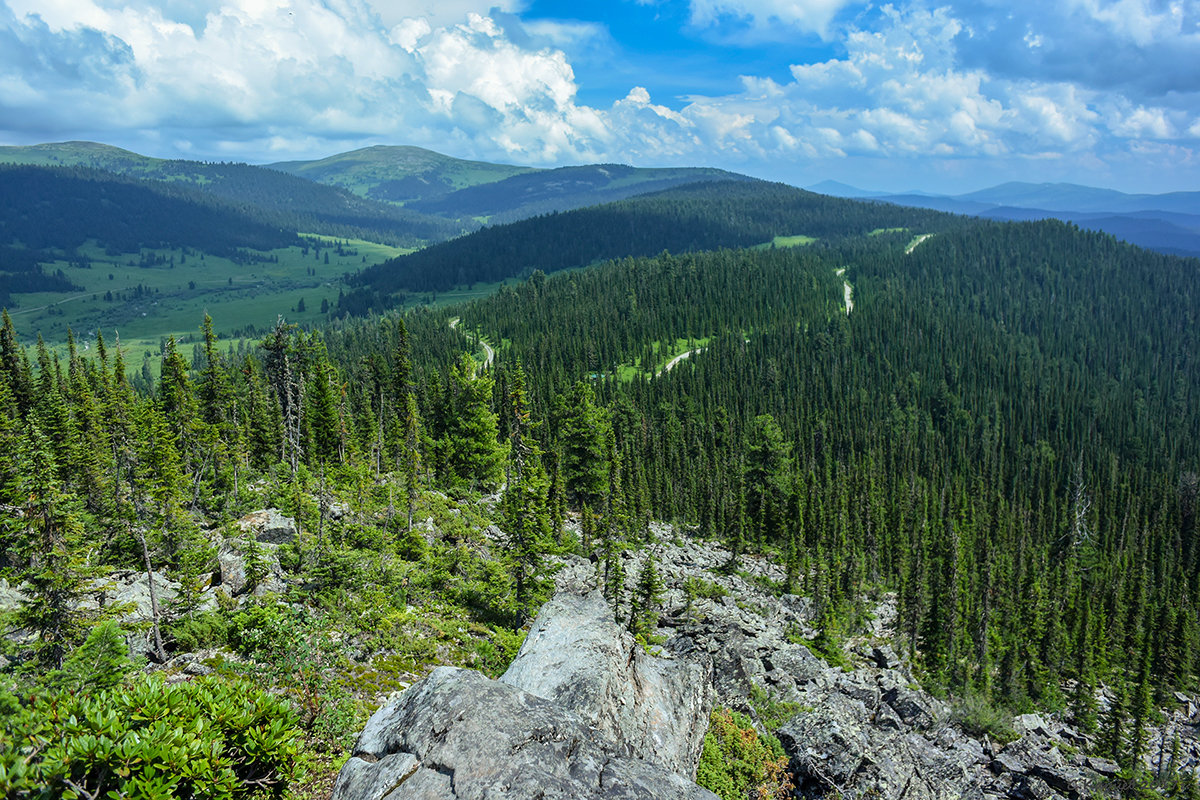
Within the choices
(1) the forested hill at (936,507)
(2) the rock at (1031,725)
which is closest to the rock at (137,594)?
(1) the forested hill at (936,507)

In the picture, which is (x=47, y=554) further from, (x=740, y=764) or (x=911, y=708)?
(x=911, y=708)

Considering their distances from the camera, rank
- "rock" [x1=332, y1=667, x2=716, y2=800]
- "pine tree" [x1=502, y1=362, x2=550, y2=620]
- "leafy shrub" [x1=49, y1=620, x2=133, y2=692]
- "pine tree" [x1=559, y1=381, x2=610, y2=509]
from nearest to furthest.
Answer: "rock" [x1=332, y1=667, x2=716, y2=800], "leafy shrub" [x1=49, y1=620, x2=133, y2=692], "pine tree" [x1=502, y1=362, x2=550, y2=620], "pine tree" [x1=559, y1=381, x2=610, y2=509]

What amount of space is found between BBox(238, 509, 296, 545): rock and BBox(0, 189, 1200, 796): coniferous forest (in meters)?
1.49

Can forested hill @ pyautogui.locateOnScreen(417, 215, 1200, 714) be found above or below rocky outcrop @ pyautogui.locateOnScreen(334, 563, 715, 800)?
below

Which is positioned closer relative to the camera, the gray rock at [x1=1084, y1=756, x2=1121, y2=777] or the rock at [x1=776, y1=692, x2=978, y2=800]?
the rock at [x1=776, y1=692, x2=978, y2=800]

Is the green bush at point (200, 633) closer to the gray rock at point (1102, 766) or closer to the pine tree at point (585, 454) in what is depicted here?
the pine tree at point (585, 454)

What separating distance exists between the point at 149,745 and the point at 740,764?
21.6m

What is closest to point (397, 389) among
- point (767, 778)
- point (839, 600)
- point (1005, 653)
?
point (839, 600)

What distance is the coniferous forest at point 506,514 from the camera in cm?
2344

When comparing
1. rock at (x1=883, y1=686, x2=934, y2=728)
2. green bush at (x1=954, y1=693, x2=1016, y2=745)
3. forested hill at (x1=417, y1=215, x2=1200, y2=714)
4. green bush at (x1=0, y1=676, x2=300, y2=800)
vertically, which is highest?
green bush at (x1=0, y1=676, x2=300, y2=800)

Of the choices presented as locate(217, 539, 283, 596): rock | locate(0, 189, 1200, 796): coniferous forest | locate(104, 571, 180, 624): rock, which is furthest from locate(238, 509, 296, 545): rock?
locate(104, 571, 180, 624): rock

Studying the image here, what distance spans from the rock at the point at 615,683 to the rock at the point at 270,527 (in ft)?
96.5

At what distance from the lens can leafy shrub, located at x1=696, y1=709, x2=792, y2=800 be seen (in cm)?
2206

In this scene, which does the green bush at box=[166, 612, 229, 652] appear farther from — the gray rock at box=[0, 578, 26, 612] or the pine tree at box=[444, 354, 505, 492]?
the pine tree at box=[444, 354, 505, 492]
